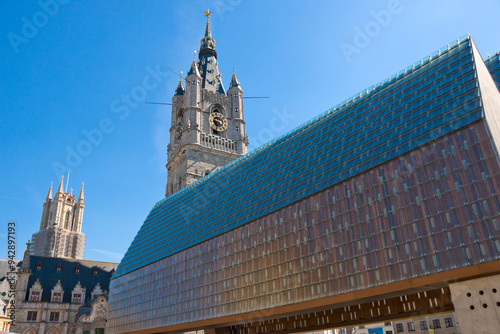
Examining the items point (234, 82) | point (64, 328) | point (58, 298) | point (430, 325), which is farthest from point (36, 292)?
point (430, 325)

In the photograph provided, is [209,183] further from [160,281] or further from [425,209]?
[425,209]

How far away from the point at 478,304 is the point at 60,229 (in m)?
119

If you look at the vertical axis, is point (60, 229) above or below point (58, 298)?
above

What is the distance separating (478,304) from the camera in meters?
34.8

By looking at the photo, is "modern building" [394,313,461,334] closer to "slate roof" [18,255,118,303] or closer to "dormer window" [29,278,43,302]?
"slate roof" [18,255,118,303]

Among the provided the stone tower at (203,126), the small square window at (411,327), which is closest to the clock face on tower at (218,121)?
the stone tower at (203,126)

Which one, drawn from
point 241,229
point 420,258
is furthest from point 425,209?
point 241,229

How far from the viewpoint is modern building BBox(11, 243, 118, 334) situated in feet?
273

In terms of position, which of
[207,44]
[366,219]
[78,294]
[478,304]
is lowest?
[478,304]

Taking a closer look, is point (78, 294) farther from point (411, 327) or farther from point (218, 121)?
point (411, 327)

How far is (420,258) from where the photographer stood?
37.8 meters

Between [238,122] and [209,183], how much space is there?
3088 centimetres

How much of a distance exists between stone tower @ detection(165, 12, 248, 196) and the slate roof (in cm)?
2480

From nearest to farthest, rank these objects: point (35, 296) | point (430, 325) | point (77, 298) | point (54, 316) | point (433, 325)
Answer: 1. point (433, 325)
2. point (430, 325)
3. point (54, 316)
4. point (35, 296)
5. point (77, 298)
